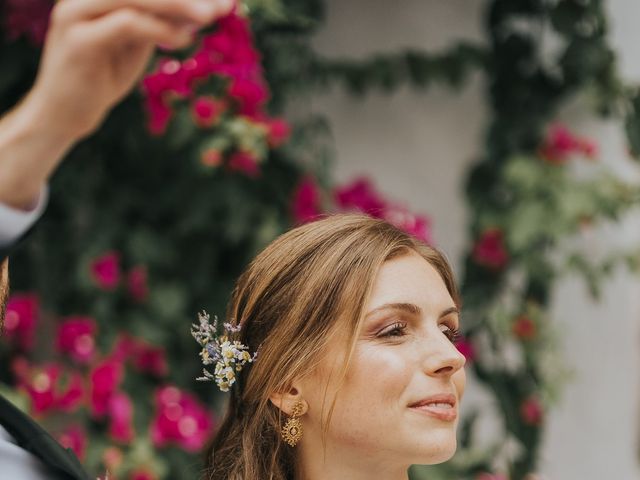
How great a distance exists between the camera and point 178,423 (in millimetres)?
2934

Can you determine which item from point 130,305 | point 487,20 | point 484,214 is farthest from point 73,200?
point 487,20

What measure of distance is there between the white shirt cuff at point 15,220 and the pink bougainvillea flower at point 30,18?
233 cm

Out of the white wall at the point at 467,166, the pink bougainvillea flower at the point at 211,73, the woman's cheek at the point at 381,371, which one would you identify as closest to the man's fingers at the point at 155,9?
the woman's cheek at the point at 381,371

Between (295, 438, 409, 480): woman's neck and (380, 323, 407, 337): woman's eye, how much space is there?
0.21 metres

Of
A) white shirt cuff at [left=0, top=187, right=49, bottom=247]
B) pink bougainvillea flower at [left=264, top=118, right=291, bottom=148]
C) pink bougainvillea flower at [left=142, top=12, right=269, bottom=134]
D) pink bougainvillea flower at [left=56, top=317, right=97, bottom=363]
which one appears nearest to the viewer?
white shirt cuff at [left=0, top=187, right=49, bottom=247]

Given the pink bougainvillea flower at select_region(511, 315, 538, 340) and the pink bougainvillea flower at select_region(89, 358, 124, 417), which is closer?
the pink bougainvillea flower at select_region(89, 358, 124, 417)

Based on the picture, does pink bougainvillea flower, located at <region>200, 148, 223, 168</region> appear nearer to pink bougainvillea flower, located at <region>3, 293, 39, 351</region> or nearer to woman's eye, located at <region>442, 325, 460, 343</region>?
pink bougainvillea flower, located at <region>3, 293, 39, 351</region>

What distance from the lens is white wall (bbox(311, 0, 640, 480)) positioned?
3.70 m

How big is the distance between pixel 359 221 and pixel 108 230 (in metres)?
1.52

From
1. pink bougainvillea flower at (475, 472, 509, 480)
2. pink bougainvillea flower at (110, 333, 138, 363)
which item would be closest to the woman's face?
pink bougainvillea flower at (110, 333, 138, 363)

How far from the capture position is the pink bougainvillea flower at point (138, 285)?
3.20m

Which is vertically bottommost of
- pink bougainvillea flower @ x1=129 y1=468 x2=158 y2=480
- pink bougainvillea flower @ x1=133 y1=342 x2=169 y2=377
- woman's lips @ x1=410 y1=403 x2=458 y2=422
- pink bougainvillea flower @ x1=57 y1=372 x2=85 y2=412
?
pink bougainvillea flower @ x1=129 y1=468 x2=158 y2=480

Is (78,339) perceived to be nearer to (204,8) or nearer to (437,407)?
(437,407)

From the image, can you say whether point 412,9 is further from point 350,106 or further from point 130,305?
point 130,305
